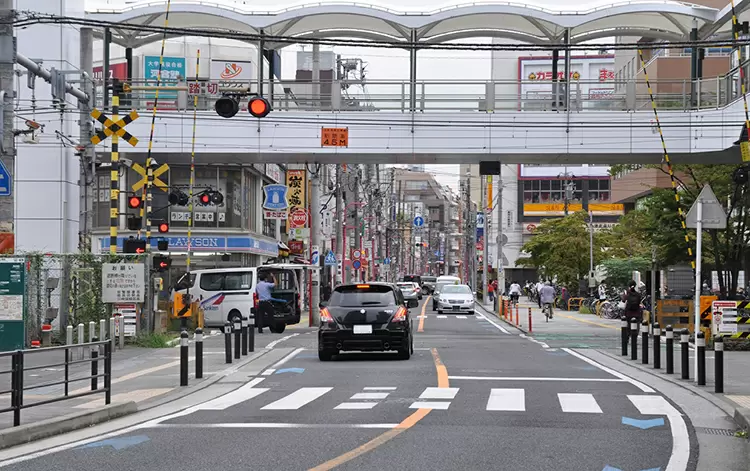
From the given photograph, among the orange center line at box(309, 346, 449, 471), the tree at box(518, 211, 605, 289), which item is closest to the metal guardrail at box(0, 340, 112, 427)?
the orange center line at box(309, 346, 449, 471)

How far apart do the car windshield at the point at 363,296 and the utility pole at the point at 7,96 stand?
651 cm

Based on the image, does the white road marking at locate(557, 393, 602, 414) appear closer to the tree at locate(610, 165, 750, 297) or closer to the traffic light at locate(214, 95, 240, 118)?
the traffic light at locate(214, 95, 240, 118)

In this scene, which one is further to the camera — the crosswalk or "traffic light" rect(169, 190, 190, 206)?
"traffic light" rect(169, 190, 190, 206)

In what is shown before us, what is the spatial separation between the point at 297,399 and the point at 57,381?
3.56 m

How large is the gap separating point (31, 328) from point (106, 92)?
1209cm

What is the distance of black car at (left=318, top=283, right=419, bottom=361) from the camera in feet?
70.2

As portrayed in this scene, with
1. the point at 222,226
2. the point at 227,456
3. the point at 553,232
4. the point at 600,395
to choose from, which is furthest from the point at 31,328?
the point at 553,232

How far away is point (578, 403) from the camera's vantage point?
14430mm

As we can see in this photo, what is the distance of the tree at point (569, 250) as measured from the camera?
70812 millimetres

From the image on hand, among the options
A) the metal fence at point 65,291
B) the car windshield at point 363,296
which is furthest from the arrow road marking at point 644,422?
the metal fence at point 65,291

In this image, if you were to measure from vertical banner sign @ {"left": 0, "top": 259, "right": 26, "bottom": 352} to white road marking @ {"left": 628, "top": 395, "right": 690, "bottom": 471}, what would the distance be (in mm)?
12933

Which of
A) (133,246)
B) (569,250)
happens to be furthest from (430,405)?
(569,250)

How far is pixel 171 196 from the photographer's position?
3281 cm

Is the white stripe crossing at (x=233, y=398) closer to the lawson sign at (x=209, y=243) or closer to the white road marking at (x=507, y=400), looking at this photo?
the white road marking at (x=507, y=400)
